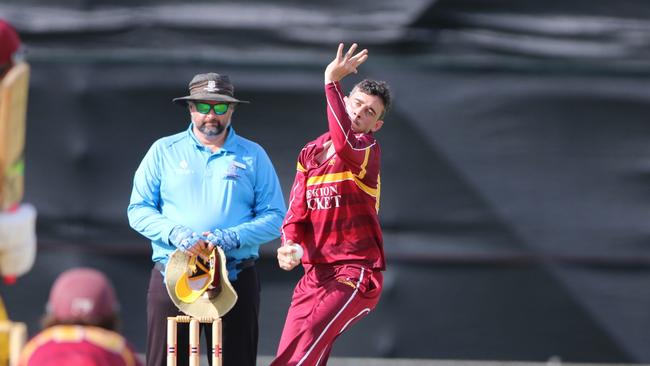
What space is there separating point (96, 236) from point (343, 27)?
6.37ft

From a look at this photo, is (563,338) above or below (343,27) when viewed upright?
below

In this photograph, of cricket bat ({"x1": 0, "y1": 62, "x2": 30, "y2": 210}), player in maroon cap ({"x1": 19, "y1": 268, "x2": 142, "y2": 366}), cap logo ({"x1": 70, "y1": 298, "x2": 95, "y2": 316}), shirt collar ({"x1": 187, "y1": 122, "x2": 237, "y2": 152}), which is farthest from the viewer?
shirt collar ({"x1": 187, "y1": 122, "x2": 237, "y2": 152})

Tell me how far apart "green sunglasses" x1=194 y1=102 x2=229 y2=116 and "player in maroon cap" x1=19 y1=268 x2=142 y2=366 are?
189 centimetres

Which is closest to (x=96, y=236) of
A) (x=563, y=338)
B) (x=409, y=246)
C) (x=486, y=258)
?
(x=409, y=246)

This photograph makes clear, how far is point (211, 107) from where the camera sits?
5.62m

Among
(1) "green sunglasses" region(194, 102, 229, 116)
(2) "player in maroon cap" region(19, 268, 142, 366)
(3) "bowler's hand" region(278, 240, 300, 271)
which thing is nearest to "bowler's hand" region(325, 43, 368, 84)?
(1) "green sunglasses" region(194, 102, 229, 116)

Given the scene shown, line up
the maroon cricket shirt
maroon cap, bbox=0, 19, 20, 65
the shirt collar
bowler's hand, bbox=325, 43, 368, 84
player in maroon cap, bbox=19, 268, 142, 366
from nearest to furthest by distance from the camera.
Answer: player in maroon cap, bbox=19, 268, 142, 366
maroon cap, bbox=0, 19, 20, 65
bowler's hand, bbox=325, 43, 368, 84
the maroon cricket shirt
the shirt collar

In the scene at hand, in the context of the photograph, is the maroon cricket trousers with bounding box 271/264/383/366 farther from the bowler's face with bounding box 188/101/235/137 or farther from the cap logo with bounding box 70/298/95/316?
the cap logo with bounding box 70/298/95/316

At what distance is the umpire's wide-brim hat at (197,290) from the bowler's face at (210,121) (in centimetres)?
59

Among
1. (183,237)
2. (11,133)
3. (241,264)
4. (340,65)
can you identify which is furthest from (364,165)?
(11,133)

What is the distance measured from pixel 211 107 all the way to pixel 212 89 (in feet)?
0.32

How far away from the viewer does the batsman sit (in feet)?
17.7

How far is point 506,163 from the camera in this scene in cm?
756

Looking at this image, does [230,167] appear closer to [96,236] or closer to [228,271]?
[228,271]
